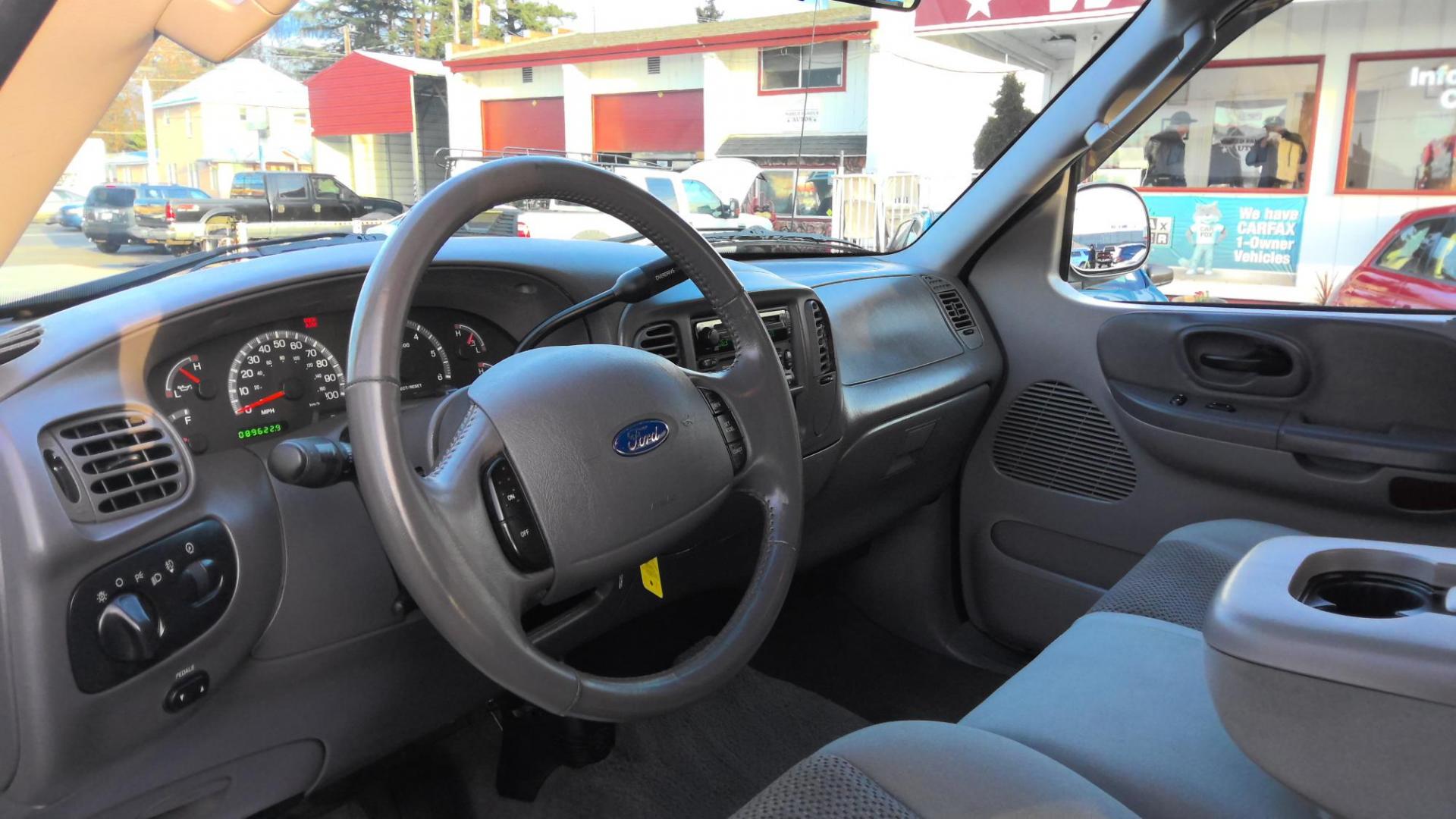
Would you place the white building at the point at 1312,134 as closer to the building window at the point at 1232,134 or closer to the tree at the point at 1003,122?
the building window at the point at 1232,134

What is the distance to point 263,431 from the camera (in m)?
1.51

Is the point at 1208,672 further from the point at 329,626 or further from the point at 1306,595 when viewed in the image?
the point at 329,626

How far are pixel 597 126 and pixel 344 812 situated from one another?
1.82 metres

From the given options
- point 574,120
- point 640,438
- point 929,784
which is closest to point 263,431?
point 640,438

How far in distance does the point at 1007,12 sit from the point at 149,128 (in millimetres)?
3036

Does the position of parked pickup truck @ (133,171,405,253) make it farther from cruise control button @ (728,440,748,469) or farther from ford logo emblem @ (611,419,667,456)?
cruise control button @ (728,440,748,469)

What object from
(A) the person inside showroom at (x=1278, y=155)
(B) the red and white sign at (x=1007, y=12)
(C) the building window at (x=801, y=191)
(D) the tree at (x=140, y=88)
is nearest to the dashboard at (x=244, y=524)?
(D) the tree at (x=140, y=88)

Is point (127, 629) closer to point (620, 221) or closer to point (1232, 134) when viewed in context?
point (620, 221)

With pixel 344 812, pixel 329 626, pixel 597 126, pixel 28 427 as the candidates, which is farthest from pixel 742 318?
pixel 597 126

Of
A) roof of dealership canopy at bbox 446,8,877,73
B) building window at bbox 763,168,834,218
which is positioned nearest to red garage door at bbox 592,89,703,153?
roof of dealership canopy at bbox 446,8,877,73

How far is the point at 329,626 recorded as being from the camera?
1.54 metres

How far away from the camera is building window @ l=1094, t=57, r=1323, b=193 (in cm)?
248

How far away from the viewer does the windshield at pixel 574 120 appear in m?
1.44

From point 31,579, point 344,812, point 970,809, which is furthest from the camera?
point 344,812
